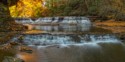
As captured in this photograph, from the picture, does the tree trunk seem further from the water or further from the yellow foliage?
the yellow foliage

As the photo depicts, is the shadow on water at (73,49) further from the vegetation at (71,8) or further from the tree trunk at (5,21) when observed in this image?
the vegetation at (71,8)

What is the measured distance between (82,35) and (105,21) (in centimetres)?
1695

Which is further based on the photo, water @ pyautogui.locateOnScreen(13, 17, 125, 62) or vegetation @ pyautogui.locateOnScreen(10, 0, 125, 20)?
vegetation @ pyautogui.locateOnScreen(10, 0, 125, 20)

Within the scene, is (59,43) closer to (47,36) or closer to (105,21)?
(47,36)

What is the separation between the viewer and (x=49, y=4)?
44.8 metres

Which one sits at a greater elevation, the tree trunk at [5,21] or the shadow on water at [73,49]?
the tree trunk at [5,21]

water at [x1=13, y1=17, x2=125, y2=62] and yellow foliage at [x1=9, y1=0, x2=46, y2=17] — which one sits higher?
water at [x1=13, y1=17, x2=125, y2=62]

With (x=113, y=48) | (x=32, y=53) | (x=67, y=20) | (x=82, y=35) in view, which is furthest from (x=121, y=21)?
(x=32, y=53)

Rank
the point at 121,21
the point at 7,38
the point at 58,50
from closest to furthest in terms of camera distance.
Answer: the point at 58,50 < the point at 7,38 < the point at 121,21

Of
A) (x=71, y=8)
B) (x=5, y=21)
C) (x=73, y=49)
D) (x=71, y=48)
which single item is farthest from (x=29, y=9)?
(x=73, y=49)

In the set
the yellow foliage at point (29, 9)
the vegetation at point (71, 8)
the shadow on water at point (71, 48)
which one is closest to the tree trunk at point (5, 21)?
the shadow on water at point (71, 48)

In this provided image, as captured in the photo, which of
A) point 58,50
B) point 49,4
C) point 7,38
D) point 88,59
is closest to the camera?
point 88,59

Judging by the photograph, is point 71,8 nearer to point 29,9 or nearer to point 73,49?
point 29,9

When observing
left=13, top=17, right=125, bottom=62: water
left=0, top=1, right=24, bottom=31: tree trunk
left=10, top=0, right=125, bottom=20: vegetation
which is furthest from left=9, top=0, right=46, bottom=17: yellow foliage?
left=13, top=17, right=125, bottom=62: water
